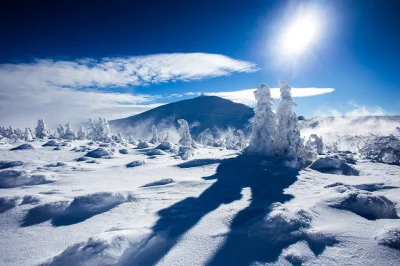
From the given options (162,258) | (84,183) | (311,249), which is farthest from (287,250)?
(84,183)

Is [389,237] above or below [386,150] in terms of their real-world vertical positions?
above

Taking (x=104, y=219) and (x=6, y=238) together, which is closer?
(x=6, y=238)

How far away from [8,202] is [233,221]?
12030mm

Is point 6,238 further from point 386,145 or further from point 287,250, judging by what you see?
point 386,145

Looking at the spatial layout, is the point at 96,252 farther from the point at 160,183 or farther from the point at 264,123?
the point at 264,123

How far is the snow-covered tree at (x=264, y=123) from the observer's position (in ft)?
97.7

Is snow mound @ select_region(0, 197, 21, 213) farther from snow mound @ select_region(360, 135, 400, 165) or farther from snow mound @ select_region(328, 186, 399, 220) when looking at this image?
snow mound @ select_region(360, 135, 400, 165)

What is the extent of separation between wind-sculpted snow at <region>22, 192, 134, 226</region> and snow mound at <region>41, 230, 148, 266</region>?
3511mm

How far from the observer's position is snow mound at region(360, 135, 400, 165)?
39.1 meters

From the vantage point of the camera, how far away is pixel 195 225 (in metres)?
Result: 10.0

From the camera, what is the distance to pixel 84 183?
18.1 m

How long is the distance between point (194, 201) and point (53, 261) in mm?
7365

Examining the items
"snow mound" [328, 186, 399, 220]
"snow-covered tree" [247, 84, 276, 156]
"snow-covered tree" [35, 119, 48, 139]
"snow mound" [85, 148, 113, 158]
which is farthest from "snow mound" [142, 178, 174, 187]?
"snow-covered tree" [35, 119, 48, 139]

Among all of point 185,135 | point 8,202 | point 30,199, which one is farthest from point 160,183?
point 185,135
